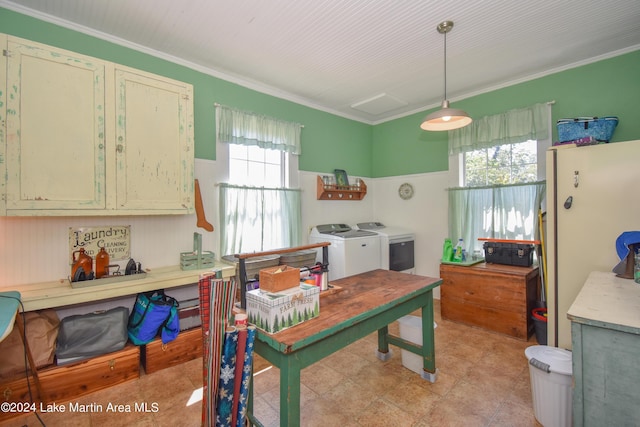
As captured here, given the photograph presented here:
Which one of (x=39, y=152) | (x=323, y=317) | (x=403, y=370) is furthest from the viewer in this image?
(x=403, y=370)

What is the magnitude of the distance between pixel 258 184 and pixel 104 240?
5.43 feet

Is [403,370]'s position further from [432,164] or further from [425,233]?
[432,164]

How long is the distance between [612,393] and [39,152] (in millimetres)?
3454

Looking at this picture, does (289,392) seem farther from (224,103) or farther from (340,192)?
(340,192)

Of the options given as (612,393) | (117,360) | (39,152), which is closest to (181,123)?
(39,152)

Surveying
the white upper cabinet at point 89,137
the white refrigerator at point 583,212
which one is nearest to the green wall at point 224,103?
the white upper cabinet at point 89,137

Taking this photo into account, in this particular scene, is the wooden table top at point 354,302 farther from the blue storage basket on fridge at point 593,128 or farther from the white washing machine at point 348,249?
the blue storage basket on fridge at point 593,128

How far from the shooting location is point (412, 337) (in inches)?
95.1

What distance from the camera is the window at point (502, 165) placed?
338 centimetres

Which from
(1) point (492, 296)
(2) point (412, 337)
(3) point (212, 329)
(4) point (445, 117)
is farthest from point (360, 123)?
(3) point (212, 329)

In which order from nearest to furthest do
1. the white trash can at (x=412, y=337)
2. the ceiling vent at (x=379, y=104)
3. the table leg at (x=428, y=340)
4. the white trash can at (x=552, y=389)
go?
the white trash can at (x=552, y=389) → the table leg at (x=428, y=340) → the white trash can at (x=412, y=337) → the ceiling vent at (x=379, y=104)

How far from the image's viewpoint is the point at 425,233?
4.33 m

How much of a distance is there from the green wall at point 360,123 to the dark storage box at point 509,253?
128 cm

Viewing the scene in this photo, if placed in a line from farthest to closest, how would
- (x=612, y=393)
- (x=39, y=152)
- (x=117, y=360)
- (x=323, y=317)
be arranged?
→ (x=117, y=360) → (x=39, y=152) → (x=323, y=317) → (x=612, y=393)
